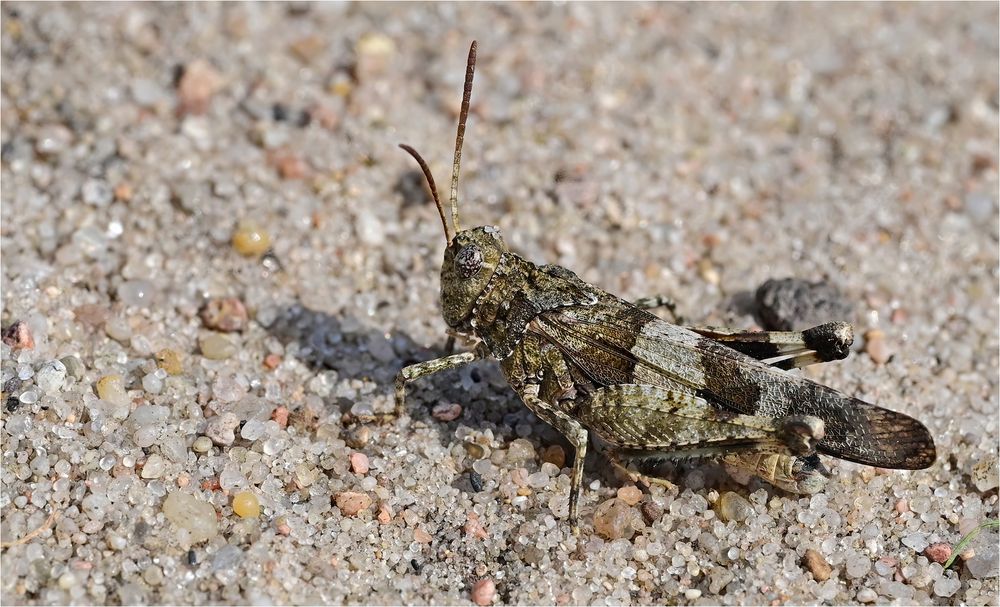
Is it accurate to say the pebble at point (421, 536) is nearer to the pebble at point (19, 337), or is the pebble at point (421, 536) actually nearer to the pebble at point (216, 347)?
the pebble at point (216, 347)

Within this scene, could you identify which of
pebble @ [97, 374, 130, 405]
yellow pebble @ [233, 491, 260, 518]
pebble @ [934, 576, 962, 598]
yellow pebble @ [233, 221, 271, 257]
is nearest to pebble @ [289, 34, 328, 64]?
yellow pebble @ [233, 221, 271, 257]

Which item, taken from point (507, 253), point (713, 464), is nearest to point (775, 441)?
point (713, 464)

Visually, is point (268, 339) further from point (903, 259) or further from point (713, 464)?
point (903, 259)

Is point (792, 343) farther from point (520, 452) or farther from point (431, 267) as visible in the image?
point (431, 267)

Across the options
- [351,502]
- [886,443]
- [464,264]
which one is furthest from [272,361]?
[886,443]

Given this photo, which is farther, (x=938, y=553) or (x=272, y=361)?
(x=272, y=361)
